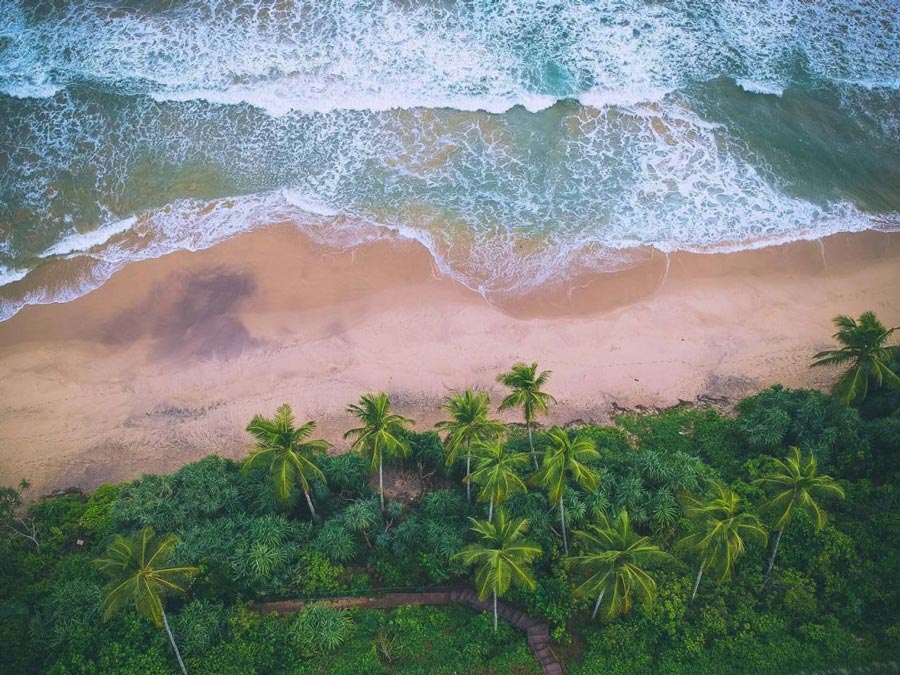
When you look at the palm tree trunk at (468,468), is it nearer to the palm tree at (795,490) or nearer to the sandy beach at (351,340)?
the sandy beach at (351,340)

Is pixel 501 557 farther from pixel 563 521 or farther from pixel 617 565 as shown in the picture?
pixel 563 521

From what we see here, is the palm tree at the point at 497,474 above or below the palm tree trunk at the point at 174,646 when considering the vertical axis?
above

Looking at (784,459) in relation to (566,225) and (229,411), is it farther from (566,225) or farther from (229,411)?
(229,411)

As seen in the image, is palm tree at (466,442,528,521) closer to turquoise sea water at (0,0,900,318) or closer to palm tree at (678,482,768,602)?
palm tree at (678,482,768,602)

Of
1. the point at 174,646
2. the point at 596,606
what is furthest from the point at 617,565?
the point at 174,646

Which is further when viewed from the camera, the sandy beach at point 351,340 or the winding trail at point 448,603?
the sandy beach at point 351,340

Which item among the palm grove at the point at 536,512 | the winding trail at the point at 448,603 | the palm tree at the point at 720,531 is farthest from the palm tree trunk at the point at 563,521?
the palm tree at the point at 720,531

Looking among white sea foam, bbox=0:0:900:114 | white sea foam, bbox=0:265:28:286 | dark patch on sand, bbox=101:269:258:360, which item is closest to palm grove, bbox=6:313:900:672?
dark patch on sand, bbox=101:269:258:360
